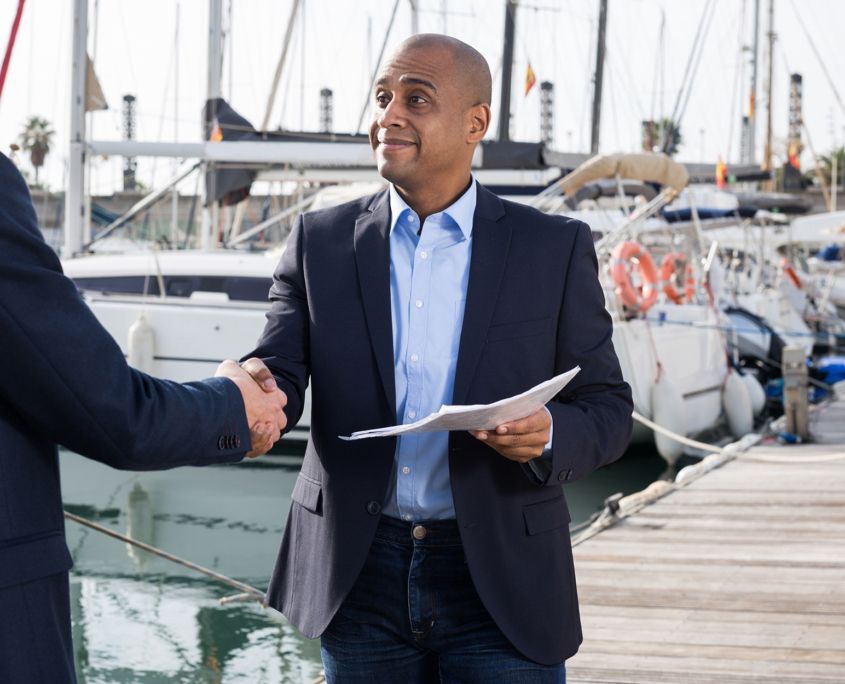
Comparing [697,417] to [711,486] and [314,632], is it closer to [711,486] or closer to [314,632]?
[711,486]

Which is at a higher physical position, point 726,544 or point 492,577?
point 492,577

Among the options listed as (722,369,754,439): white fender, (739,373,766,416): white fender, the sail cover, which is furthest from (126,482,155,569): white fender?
(739,373,766,416): white fender

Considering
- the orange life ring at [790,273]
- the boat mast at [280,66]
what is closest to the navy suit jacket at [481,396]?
the boat mast at [280,66]

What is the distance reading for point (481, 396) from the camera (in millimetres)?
2484

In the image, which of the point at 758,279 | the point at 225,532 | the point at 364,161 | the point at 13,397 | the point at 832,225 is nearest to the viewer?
the point at 13,397

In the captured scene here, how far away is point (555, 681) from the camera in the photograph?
2506mm

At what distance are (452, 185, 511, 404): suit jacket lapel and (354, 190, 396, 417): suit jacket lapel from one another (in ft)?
0.45

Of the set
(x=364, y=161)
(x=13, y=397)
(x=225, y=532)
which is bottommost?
(x=225, y=532)

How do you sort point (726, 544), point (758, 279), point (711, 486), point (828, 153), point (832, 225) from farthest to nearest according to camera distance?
point (828, 153) < point (832, 225) < point (758, 279) < point (711, 486) < point (726, 544)

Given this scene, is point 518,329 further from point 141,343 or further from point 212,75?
point 212,75

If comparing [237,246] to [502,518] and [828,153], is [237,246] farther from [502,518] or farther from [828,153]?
[828,153]

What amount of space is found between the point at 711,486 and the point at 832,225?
28655 mm

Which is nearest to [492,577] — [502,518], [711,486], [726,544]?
[502,518]

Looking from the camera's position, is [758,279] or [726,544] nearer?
[726,544]
